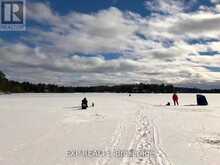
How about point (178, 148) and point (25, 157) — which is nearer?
point (25, 157)

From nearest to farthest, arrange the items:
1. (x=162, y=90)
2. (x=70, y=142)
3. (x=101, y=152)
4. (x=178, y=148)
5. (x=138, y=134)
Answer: (x=101, y=152) < (x=178, y=148) < (x=70, y=142) < (x=138, y=134) < (x=162, y=90)

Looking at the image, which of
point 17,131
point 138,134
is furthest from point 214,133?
point 17,131

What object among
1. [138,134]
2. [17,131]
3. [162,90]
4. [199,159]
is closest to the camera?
[199,159]

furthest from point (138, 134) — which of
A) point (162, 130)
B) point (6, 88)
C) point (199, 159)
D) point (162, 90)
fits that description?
point (162, 90)

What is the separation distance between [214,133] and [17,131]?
7.56 metres

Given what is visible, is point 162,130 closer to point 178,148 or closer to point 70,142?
point 178,148

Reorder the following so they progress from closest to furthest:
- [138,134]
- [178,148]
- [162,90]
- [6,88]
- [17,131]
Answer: [178,148]
[138,134]
[17,131]
[6,88]
[162,90]

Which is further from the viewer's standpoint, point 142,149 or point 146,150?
point 142,149

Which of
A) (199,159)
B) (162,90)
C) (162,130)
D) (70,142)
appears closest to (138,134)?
(162,130)

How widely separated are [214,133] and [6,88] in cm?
11143

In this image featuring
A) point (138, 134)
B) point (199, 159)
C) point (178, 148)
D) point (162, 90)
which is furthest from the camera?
point (162, 90)

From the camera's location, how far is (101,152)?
7602 millimetres

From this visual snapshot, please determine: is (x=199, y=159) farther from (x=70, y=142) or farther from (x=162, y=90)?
(x=162, y=90)

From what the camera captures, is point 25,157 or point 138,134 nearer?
point 25,157
